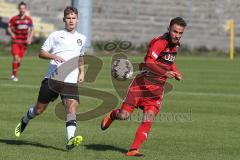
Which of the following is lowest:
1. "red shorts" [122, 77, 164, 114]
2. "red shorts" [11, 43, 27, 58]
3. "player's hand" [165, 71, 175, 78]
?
A: "red shorts" [11, 43, 27, 58]

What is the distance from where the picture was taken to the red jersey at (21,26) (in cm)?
2419

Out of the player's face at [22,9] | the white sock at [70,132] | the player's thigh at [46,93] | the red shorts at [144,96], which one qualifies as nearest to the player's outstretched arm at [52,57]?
the player's thigh at [46,93]

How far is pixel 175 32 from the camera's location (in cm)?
1033

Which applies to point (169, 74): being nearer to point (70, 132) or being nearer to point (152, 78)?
point (152, 78)

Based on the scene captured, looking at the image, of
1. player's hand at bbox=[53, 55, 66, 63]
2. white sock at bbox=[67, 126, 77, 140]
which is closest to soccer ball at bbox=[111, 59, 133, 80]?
player's hand at bbox=[53, 55, 66, 63]

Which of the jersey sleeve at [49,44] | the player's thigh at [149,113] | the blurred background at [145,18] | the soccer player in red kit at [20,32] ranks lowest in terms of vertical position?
the blurred background at [145,18]

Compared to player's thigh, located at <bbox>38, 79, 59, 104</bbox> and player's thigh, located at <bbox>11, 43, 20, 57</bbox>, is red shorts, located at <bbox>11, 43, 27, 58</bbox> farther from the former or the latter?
player's thigh, located at <bbox>38, 79, 59, 104</bbox>

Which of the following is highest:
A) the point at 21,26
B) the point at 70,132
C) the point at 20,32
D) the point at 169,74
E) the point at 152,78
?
the point at 169,74

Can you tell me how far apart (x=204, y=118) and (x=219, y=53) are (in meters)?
30.0

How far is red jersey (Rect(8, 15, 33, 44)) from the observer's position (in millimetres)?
24188

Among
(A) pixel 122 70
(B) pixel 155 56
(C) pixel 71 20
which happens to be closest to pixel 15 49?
(A) pixel 122 70

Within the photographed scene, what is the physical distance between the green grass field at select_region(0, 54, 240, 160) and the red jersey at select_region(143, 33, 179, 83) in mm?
1102

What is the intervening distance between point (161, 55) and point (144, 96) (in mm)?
607

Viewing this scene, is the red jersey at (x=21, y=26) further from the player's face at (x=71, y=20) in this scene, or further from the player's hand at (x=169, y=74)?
the player's hand at (x=169, y=74)
